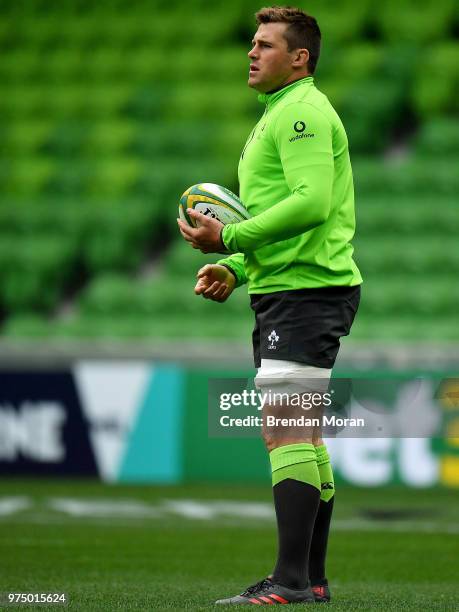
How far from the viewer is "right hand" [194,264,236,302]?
4367 millimetres

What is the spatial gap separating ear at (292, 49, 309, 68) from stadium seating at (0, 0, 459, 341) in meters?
7.14

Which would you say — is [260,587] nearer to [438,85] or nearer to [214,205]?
[214,205]

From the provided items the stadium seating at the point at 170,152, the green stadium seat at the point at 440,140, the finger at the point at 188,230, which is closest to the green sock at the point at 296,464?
the finger at the point at 188,230

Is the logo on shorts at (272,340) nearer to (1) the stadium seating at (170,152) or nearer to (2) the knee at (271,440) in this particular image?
(2) the knee at (271,440)

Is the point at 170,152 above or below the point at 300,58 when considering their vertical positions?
below

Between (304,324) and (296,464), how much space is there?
1.47 ft

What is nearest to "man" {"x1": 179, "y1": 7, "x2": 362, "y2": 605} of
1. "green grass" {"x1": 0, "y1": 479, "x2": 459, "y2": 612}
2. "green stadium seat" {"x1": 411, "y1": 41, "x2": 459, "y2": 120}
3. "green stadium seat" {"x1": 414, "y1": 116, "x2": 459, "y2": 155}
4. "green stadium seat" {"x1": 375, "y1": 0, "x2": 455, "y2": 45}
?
"green grass" {"x1": 0, "y1": 479, "x2": 459, "y2": 612}

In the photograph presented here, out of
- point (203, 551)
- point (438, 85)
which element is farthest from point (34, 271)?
point (203, 551)

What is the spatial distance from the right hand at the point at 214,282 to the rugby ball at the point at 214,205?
17 centimetres

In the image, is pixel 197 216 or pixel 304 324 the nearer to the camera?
pixel 304 324

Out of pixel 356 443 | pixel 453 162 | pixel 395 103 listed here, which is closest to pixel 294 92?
pixel 356 443

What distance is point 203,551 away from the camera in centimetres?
646

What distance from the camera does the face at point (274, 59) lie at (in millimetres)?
4309

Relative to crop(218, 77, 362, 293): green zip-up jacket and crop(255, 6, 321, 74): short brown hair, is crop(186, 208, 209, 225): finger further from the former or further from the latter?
crop(255, 6, 321, 74): short brown hair
